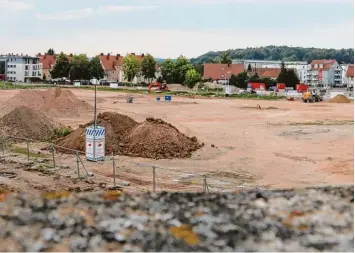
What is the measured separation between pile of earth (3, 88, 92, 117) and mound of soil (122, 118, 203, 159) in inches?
827

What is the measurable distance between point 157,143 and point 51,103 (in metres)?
26.4

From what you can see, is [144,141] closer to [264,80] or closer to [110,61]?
[264,80]

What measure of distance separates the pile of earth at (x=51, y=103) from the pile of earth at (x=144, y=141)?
2006 centimetres

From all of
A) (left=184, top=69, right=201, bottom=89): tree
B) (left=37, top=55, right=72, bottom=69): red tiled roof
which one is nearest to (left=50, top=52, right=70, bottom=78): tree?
(left=37, top=55, right=72, bottom=69): red tiled roof

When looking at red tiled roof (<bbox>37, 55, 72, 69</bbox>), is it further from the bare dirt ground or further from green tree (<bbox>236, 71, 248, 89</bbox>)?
the bare dirt ground

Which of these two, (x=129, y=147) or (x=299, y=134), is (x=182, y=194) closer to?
(x=129, y=147)

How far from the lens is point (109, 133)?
2711 centimetres

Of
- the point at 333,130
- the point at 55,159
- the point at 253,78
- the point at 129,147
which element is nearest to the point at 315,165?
the point at 129,147

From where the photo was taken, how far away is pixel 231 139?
32.5 m

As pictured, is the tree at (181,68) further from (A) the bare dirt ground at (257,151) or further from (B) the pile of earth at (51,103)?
(B) the pile of earth at (51,103)

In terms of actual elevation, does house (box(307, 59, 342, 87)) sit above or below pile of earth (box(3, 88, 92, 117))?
above

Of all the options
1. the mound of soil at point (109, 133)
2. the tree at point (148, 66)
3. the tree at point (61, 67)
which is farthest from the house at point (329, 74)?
the mound of soil at point (109, 133)

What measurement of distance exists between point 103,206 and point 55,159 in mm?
21056

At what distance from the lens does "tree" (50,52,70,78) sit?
10200 cm
